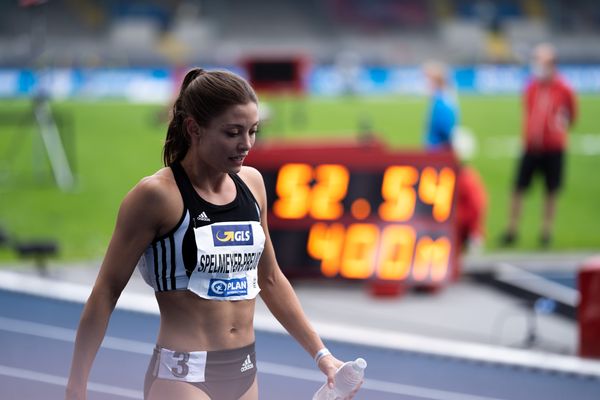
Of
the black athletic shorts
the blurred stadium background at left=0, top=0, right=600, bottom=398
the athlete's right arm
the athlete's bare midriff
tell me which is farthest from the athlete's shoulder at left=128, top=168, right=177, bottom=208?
the black athletic shorts

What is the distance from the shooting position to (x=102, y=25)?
40812 mm

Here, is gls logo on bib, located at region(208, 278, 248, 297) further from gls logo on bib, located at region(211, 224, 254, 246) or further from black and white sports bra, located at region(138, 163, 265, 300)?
gls logo on bib, located at region(211, 224, 254, 246)

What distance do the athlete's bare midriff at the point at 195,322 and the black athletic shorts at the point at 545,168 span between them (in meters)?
9.25

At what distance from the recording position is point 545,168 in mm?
12180

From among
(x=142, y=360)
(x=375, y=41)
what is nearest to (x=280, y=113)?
(x=375, y=41)

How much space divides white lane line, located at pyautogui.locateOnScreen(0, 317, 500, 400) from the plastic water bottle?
3.26 m

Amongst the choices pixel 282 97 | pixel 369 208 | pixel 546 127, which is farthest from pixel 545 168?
pixel 282 97

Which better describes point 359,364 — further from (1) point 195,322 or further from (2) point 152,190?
(2) point 152,190

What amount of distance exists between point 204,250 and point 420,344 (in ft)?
15.3

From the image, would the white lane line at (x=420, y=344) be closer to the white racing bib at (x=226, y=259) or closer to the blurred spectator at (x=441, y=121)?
the blurred spectator at (x=441, y=121)

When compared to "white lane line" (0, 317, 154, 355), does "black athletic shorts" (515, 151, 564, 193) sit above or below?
above

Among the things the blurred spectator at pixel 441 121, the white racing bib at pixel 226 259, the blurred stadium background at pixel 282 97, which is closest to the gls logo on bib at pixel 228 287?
the white racing bib at pixel 226 259

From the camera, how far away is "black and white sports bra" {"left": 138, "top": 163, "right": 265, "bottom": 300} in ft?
10.3

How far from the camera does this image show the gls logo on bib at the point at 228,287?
126 inches
